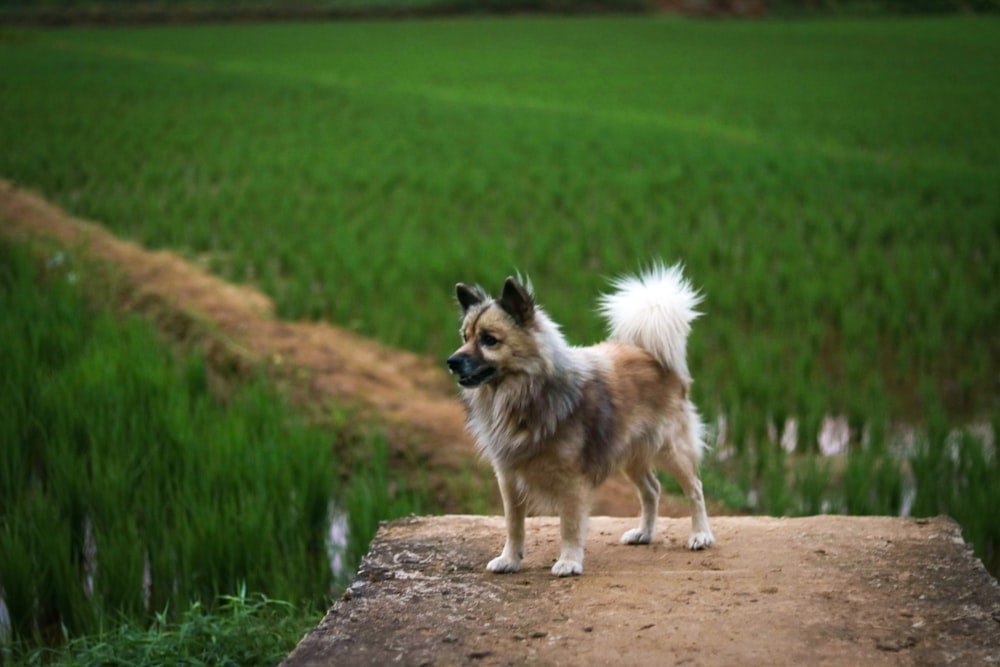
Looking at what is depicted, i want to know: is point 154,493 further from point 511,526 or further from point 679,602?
point 679,602

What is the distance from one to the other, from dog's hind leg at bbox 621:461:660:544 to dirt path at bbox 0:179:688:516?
4.90ft

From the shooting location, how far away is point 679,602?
3.05m

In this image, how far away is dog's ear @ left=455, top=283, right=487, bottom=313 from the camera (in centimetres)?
321

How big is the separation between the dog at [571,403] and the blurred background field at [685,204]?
1575 mm

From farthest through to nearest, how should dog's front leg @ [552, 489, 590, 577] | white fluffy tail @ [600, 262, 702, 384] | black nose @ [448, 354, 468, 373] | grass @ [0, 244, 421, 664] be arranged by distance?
grass @ [0, 244, 421, 664]
white fluffy tail @ [600, 262, 702, 384]
dog's front leg @ [552, 489, 590, 577]
black nose @ [448, 354, 468, 373]

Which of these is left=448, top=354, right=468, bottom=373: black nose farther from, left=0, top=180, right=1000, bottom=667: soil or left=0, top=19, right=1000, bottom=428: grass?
left=0, top=19, right=1000, bottom=428: grass

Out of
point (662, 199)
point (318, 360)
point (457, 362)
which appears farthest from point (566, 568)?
point (662, 199)

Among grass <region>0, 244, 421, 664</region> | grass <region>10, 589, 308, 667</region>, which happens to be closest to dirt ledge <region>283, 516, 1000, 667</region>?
grass <region>10, 589, 308, 667</region>

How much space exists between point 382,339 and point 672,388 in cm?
402

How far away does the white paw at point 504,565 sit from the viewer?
336 cm

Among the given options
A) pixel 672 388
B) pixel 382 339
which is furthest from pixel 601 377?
pixel 382 339

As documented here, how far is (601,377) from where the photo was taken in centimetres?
342

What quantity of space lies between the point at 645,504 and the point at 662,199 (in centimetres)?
762

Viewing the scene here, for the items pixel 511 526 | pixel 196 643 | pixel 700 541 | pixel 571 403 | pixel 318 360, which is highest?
pixel 571 403
